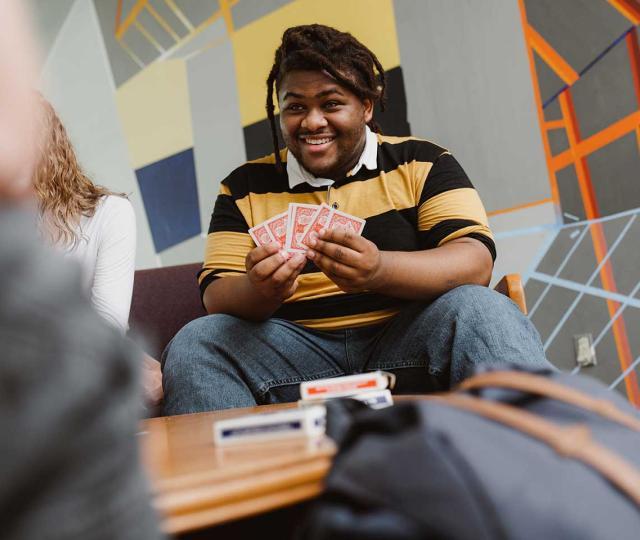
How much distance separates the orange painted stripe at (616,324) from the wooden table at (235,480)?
1.86 metres

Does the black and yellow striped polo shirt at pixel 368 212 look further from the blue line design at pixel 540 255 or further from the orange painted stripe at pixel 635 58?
the orange painted stripe at pixel 635 58

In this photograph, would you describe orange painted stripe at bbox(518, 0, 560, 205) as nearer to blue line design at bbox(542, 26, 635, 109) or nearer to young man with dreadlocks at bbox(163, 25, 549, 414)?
blue line design at bbox(542, 26, 635, 109)

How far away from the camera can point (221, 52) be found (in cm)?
325

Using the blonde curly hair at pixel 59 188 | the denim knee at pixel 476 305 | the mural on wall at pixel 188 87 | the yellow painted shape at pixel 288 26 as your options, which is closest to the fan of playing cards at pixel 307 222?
the denim knee at pixel 476 305

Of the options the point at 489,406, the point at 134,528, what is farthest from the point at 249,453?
the point at 134,528

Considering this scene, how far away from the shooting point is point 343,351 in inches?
71.8

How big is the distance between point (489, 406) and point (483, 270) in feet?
3.78

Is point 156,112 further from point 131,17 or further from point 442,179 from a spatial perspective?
point 442,179

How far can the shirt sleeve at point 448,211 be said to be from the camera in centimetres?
184

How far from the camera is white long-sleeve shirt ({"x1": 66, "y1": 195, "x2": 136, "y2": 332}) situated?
79.0 inches

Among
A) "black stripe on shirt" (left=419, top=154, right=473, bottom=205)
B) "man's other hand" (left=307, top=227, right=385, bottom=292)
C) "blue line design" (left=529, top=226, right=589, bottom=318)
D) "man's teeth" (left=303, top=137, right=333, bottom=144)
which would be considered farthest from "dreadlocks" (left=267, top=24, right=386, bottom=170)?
"blue line design" (left=529, top=226, right=589, bottom=318)

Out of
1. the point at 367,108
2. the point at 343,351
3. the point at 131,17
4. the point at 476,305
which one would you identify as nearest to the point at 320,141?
the point at 367,108

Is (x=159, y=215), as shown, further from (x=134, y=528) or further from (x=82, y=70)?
(x=134, y=528)

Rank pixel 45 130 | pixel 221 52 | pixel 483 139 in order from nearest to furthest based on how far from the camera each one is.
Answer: pixel 45 130
pixel 483 139
pixel 221 52
